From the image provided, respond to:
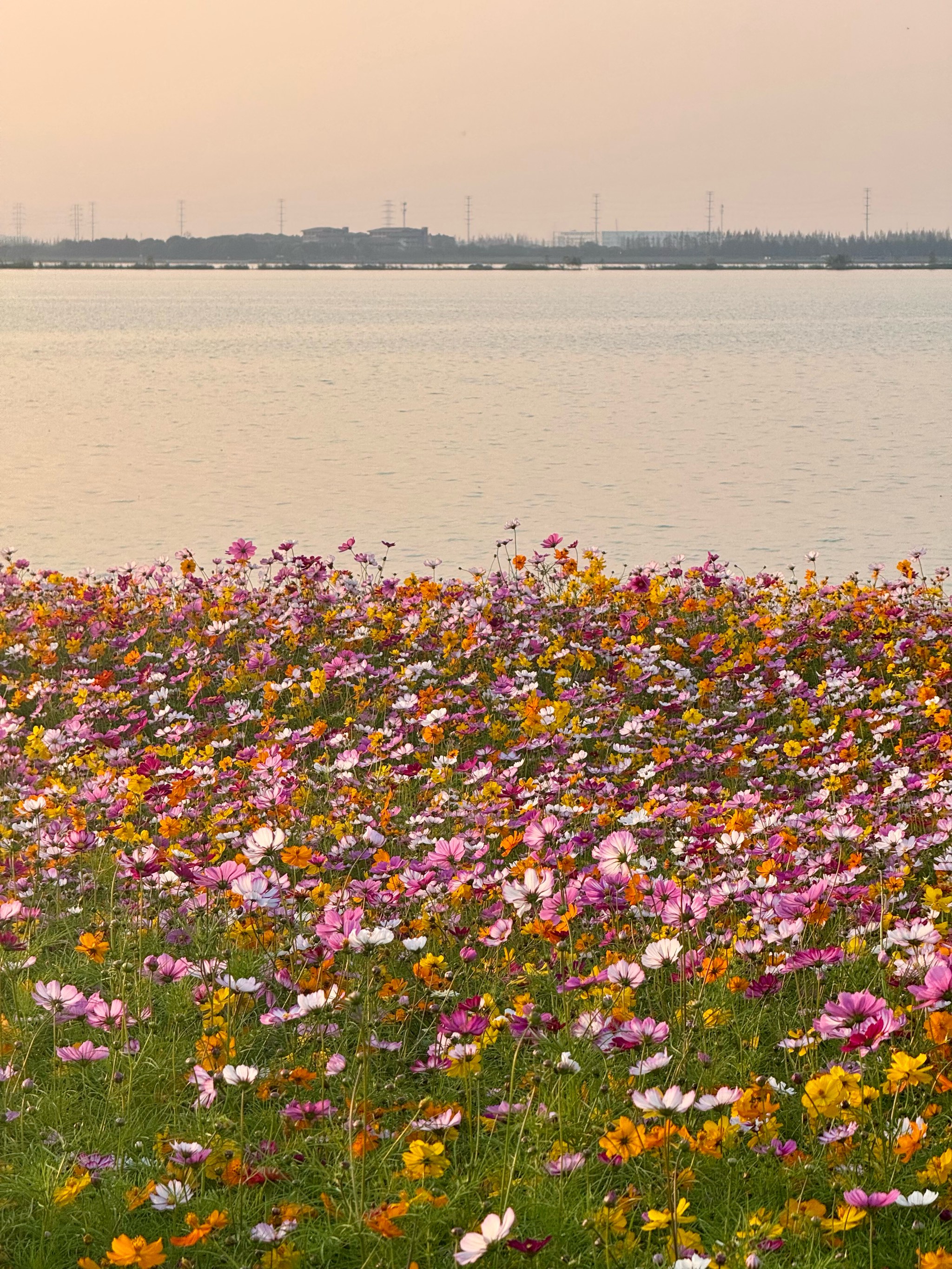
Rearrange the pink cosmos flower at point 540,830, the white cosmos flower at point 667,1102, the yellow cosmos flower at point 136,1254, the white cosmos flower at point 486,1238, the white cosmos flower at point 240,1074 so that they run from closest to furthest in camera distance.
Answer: the white cosmos flower at point 486,1238 → the yellow cosmos flower at point 136,1254 → the white cosmos flower at point 667,1102 → the white cosmos flower at point 240,1074 → the pink cosmos flower at point 540,830

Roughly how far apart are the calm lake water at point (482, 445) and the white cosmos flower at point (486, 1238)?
12341mm

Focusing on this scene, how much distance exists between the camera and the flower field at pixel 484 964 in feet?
9.25

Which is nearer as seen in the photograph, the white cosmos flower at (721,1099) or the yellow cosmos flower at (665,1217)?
the yellow cosmos flower at (665,1217)

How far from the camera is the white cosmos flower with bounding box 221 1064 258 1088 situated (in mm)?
2920

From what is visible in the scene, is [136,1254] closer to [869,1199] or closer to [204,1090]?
[204,1090]

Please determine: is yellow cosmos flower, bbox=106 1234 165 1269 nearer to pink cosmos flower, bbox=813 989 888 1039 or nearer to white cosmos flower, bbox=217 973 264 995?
white cosmos flower, bbox=217 973 264 995

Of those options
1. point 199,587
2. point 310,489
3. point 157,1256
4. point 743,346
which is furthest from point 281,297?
point 157,1256

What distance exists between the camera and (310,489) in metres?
20.1

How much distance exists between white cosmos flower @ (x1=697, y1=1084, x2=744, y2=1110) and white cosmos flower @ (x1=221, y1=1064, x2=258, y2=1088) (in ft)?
3.25

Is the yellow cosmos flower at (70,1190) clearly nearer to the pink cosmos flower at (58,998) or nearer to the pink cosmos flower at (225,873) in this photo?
the pink cosmos flower at (58,998)

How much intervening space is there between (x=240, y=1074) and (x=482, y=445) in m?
22.5

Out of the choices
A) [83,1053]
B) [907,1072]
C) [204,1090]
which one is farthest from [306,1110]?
[907,1072]

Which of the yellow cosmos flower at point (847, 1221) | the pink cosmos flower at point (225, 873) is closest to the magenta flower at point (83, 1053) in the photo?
the pink cosmos flower at point (225, 873)

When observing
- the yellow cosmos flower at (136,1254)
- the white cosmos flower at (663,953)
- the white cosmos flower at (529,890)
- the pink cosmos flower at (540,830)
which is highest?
the white cosmos flower at (529,890)
